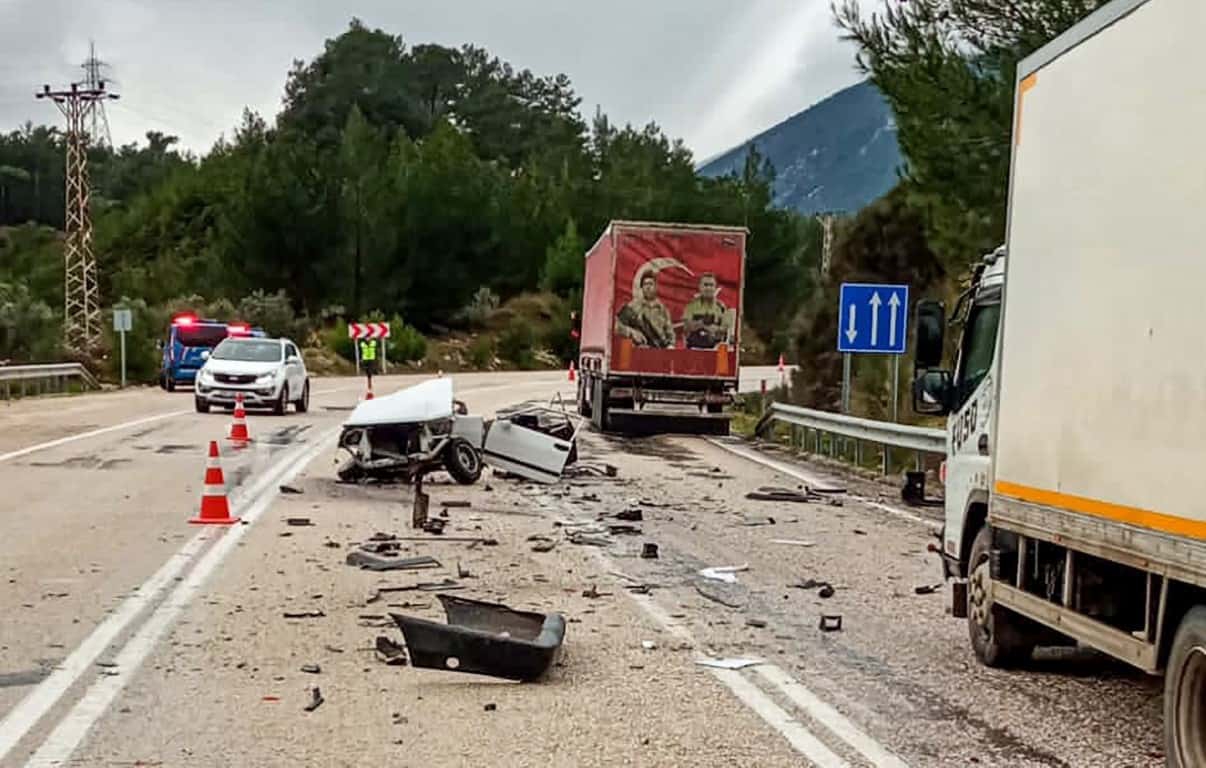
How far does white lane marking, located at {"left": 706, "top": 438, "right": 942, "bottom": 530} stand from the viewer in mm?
16031

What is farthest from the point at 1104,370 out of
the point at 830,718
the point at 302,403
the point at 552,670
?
the point at 302,403

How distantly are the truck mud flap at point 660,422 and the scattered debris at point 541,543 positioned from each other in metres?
14.4

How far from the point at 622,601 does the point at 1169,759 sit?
16.0 feet

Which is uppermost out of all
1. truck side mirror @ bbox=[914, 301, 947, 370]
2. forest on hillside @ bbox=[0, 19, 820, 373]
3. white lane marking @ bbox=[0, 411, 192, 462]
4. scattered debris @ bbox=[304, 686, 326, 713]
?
forest on hillside @ bbox=[0, 19, 820, 373]

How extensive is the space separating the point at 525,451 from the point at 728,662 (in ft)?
34.0

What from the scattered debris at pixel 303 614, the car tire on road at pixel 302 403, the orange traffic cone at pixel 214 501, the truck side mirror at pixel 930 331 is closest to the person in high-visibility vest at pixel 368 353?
the car tire on road at pixel 302 403

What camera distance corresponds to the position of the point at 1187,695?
5719 millimetres

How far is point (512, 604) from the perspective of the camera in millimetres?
10109

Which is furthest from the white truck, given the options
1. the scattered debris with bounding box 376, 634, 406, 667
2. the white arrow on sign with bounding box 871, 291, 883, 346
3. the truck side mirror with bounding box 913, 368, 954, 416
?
the white arrow on sign with bounding box 871, 291, 883, 346

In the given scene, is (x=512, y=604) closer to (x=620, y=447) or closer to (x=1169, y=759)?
(x=1169, y=759)

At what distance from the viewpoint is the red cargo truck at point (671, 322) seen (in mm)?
28172

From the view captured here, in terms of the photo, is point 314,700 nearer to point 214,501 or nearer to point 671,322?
point 214,501

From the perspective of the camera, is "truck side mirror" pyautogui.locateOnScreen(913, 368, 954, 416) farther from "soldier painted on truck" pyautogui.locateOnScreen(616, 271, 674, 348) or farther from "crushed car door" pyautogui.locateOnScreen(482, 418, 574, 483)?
"soldier painted on truck" pyautogui.locateOnScreen(616, 271, 674, 348)

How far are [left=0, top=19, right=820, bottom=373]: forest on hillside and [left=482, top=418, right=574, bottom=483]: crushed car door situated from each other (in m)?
34.7
